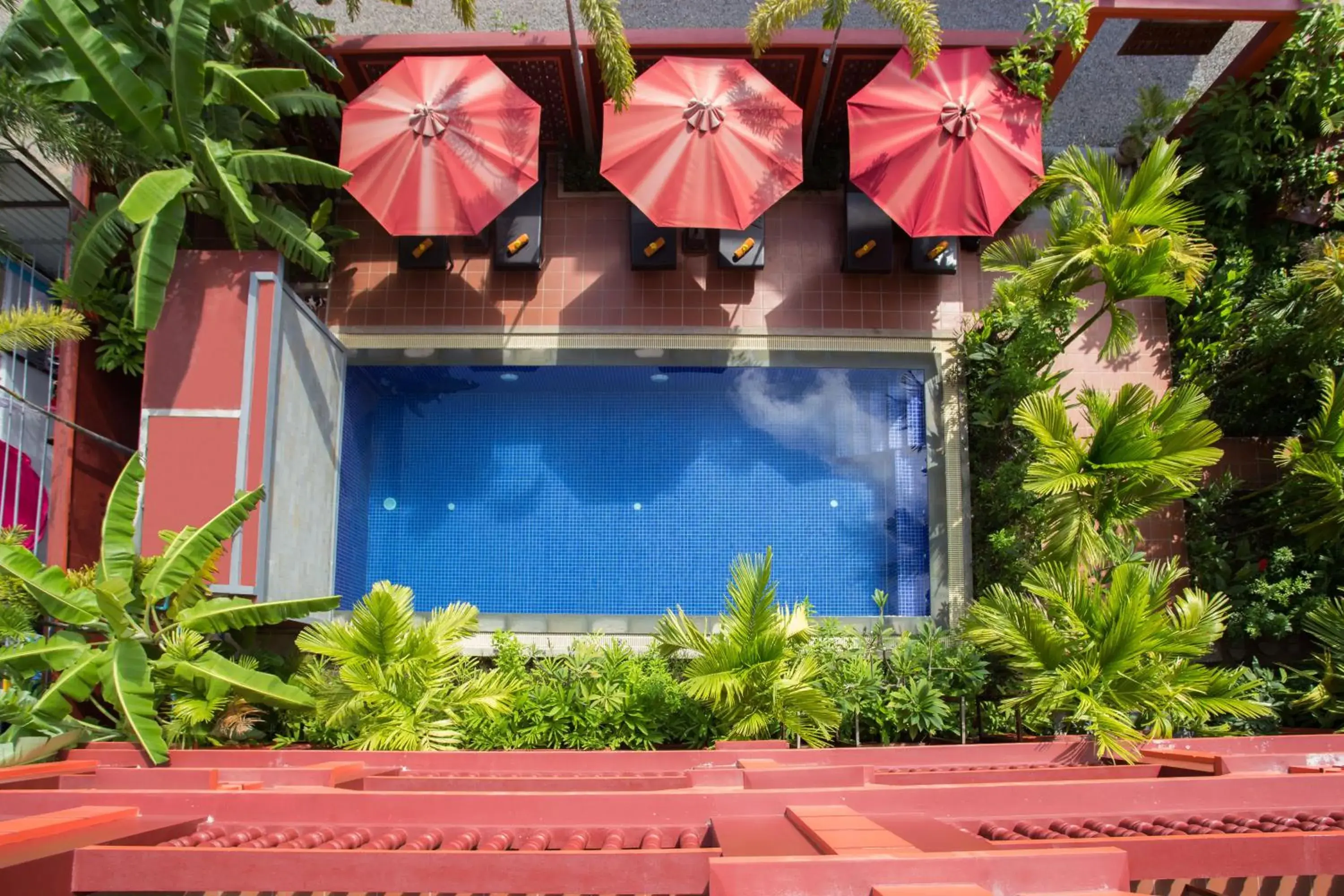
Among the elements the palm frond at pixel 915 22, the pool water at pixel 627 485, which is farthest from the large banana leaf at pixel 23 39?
the palm frond at pixel 915 22

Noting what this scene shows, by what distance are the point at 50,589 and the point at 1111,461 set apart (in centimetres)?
824

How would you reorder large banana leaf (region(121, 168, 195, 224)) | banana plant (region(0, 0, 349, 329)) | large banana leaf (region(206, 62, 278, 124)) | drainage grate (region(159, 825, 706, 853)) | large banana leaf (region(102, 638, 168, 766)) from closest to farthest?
1. drainage grate (region(159, 825, 706, 853))
2. large banana leaf (region(102, 638, 168, 766))
3. large banana leaf (region(121, 168, 195, 224))
4. banana plant (region(0, 0, 349, 329))
5. large banana leaf (region(206, 62, 278, 124))

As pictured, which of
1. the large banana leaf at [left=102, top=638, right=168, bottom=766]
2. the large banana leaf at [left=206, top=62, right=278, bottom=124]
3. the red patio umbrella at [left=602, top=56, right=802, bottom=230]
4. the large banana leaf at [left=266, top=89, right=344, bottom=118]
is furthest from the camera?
the red patio umbrella at [left=602, top=56, right=802, bottom=230]

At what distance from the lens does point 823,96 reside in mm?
8984

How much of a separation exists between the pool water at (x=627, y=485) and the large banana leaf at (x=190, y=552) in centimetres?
247

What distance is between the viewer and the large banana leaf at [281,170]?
24.0ft

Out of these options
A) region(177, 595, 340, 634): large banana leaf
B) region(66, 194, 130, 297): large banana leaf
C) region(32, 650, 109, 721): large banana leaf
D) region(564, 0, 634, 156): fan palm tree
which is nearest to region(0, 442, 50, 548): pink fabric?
region(66, 194, 130, 297): large banana leaf

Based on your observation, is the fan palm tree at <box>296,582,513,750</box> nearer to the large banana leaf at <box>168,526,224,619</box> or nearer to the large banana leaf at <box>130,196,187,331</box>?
the large banana leaf at <box>168,526,224,619</box>

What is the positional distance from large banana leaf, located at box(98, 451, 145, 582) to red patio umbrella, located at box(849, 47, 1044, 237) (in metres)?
6.71

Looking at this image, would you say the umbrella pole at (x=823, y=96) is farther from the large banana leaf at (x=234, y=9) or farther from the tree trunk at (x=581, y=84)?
the large banana leaf at (x=234, y=9)

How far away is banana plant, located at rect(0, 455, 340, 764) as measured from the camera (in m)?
6.44

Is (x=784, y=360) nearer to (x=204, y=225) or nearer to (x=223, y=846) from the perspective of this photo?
(x=204, y=225)

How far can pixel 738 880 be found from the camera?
9.81 feet

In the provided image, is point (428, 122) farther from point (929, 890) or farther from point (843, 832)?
point (929, 890)
